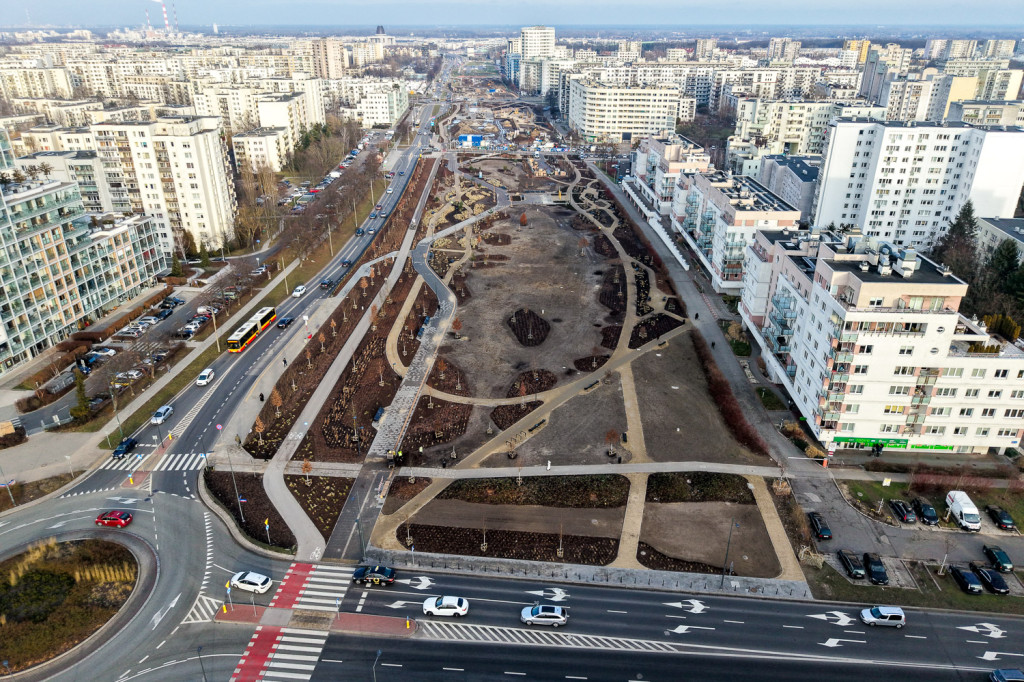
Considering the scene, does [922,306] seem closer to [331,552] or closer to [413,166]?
[331,552]

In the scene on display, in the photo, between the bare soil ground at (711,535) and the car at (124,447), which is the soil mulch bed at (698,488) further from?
the car at (124,447)

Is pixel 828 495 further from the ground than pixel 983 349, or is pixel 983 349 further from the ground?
pixel 983 349

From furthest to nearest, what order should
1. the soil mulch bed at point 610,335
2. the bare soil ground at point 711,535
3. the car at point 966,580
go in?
1. the soil mulch bed at point 610,335
2. the bare soil ground at point 711,535
3. the car at point 966,580

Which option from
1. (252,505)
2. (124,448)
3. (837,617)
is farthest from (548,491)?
(124,448)

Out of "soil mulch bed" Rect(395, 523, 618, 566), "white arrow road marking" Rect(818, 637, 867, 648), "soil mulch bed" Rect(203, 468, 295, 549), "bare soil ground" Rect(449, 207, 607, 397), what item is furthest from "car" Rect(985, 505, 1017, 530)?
"soil mulch bed" Rect(203, 468, 295, 549)

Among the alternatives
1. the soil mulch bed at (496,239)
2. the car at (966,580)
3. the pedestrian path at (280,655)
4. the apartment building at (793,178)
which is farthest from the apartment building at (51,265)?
the apartment building at (793,178)

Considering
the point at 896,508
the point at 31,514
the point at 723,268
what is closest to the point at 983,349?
the point at 896,508

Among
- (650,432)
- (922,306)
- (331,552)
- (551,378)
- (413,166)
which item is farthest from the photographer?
(413,166)

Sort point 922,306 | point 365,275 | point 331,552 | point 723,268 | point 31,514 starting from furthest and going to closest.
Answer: point 365,275 < point 723,268 < point 922,306 < point 31,514 < point 331,552
